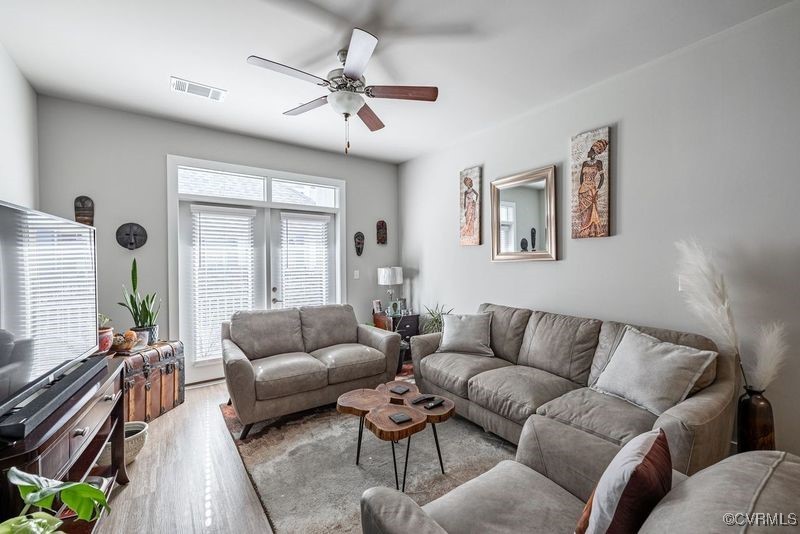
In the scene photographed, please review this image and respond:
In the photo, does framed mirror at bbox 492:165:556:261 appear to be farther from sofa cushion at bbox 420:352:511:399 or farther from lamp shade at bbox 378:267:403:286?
lamp shade at bbox 378:267:403:286

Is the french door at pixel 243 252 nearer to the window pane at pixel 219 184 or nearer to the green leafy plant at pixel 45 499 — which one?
the window pane at pixel 219 184

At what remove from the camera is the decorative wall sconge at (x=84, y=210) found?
3.26 m

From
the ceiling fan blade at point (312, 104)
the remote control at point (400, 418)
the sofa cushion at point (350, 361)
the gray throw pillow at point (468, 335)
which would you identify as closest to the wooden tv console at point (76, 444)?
the remote control at point (400, 418)

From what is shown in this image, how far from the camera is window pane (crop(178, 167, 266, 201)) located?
12.6ft

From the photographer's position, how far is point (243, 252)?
4.20 meters

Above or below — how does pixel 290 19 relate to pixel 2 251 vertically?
above

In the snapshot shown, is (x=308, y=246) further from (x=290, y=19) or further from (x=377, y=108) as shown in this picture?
(x=290, y=19)

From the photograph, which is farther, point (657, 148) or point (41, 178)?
point (41, 178)

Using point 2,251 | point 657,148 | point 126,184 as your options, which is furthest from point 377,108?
point 2,251

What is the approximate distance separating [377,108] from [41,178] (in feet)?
9.97

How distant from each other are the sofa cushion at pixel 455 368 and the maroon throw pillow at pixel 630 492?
1.91 m

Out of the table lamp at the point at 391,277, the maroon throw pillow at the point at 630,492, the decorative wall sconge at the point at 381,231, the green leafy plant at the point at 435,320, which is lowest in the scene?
the green leafy plant at the point at 435,320

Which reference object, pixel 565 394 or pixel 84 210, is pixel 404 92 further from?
pixel 84 210

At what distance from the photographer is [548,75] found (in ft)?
9.23
